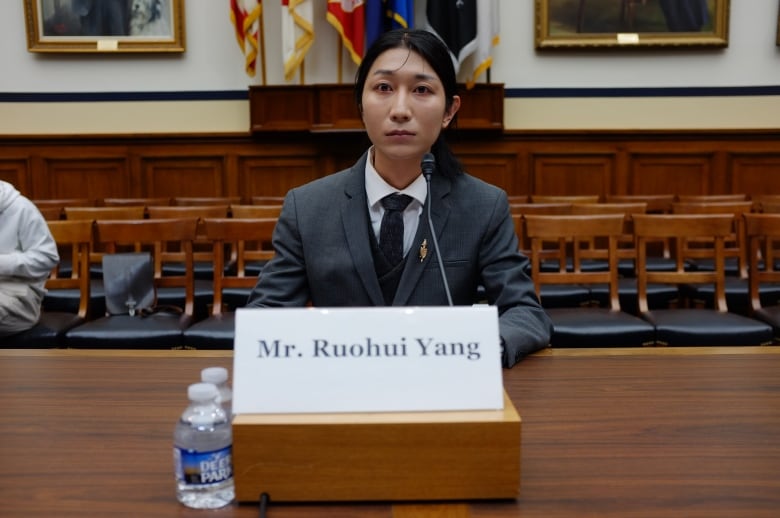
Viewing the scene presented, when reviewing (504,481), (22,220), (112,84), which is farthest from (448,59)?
(112,84)

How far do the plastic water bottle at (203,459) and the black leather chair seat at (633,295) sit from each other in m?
2.99

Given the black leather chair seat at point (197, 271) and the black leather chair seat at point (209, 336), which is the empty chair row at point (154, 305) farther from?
the black leather chair seat at point (197, 271)

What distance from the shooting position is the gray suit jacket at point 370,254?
5.64 feet

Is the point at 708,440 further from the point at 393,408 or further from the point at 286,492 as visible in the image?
the point at 286,492

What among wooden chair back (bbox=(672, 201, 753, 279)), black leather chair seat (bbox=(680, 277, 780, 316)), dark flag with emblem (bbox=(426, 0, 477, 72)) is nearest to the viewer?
black leather chair seat (bbox=(680, 277, 780, 316))

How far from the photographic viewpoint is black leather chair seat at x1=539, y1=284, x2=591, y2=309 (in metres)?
3.58

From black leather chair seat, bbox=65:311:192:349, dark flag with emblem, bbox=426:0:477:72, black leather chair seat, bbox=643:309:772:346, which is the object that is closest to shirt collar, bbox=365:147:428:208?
black leather chair seat, bbox=65:311:192:349

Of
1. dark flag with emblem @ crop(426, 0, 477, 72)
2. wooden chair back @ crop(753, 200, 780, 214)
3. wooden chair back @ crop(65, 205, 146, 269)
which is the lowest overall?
wooden chair back @ crop(753, 200, 780, 214)

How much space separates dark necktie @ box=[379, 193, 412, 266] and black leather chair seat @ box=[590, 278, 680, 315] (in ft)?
6.88

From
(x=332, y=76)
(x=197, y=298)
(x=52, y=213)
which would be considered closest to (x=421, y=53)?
(x=197, y=298)

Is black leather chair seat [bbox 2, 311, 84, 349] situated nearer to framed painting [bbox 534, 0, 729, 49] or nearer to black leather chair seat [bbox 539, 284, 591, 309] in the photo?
black leather chair seat [bbox 539, 284, 591, 309]

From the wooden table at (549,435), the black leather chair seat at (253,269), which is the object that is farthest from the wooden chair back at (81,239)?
the wooden table at (549,435)

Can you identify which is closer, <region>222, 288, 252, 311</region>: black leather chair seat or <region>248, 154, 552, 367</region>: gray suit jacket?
<region>248, 154, 552, 367</region>: gray suit jacket

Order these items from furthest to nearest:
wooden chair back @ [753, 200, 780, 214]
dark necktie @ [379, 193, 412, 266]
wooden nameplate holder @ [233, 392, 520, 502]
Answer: wooden chair back @ [753, 200, 780, 214] → dark necktie @ [379, 193, 412, 266] → wooden nameplate holder @ [233, 392, 520, 502]
